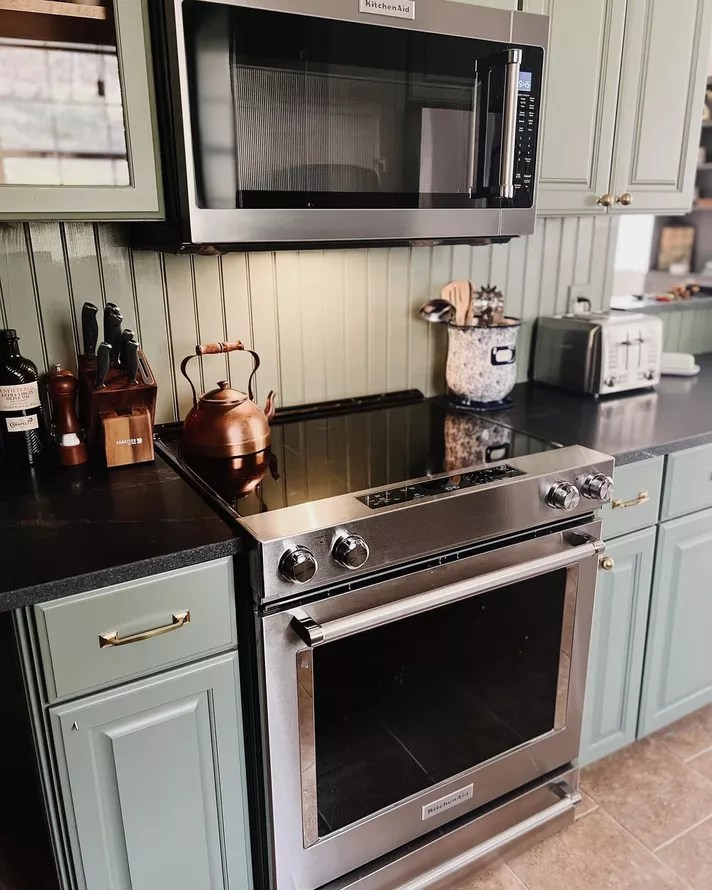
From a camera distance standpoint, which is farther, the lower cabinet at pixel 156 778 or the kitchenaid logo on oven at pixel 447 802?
the kitchenaid logo on oven at pixel 447 802

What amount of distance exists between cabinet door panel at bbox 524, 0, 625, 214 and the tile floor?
1495 mm

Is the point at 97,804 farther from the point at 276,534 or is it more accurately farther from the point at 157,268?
the point at 157,268

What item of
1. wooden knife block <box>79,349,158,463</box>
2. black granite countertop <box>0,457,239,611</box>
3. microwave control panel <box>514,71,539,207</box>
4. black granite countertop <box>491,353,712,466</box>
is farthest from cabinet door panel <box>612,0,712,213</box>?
black granite countertop <box>0,457,239,611</box>

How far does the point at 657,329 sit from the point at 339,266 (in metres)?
0.97

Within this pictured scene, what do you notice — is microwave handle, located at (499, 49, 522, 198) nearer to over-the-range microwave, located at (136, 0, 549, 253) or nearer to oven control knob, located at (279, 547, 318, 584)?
over-the-range microwave, located at (136, 0, 549, 253)

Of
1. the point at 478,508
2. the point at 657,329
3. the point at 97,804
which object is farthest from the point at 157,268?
the point at 657,329

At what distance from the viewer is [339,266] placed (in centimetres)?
187

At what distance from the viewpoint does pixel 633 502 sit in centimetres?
168

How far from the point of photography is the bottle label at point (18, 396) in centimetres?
141

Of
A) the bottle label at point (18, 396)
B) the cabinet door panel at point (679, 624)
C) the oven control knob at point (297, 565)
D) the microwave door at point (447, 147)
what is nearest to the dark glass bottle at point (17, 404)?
the bottle label at point (18, 396)

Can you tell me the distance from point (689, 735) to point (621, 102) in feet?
5.73

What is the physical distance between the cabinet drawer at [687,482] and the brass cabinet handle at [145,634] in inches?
46.6

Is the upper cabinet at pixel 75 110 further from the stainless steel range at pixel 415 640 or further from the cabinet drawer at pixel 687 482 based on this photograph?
the cabinet drawer at pixel 687 482

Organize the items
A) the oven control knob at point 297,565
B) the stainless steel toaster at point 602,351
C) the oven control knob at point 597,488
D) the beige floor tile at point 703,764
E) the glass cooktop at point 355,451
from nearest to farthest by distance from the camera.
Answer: the oven control knob at point 297,565 → the glass cooktop at point 355,451 → the oven control knob at point 597,488 → the beige floor tile at point 703,764 → the stainless steel toaster at point 602,351
